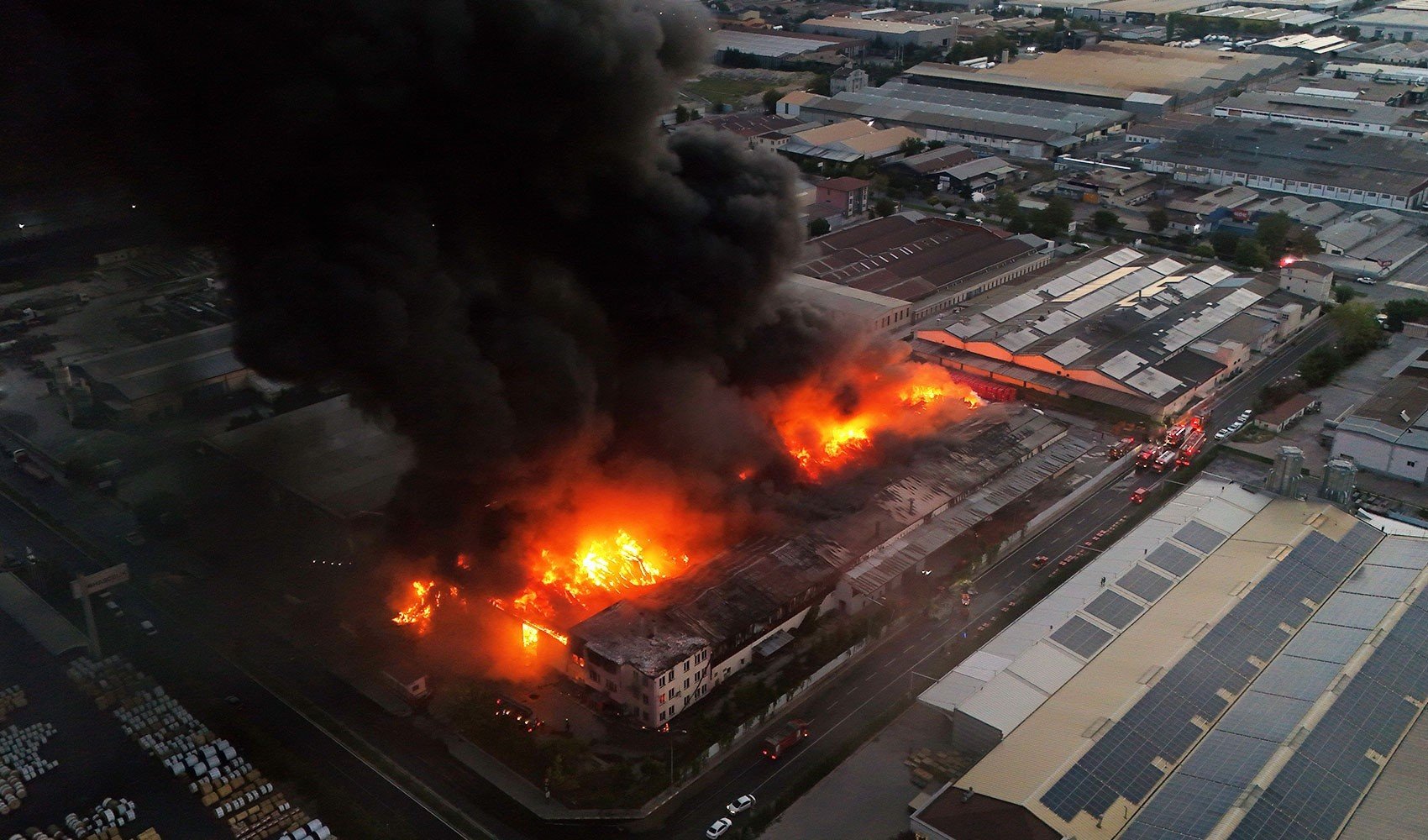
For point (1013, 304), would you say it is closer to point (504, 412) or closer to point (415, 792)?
point (504, 412)

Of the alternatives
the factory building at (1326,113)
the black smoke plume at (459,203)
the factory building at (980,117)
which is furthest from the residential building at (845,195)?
the factory building at (1326,113)

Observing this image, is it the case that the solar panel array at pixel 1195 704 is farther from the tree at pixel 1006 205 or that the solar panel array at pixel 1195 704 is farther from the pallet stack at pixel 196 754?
the tree at pixel 1006 205

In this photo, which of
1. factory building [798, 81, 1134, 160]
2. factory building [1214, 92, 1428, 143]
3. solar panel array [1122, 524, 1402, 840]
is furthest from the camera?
factory building [798, 81, 1134, 160]

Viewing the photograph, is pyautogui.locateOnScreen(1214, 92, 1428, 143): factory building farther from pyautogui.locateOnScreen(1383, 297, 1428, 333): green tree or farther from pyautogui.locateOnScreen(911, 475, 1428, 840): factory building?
pyautogui.locateOnScreen(911, 475, 1428, 840): factory building

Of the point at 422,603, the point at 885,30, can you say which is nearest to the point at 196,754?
the point at 422,603

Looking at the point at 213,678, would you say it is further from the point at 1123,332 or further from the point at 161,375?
the point at 1123,332

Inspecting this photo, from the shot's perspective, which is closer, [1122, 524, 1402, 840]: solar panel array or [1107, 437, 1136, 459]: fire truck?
[1122, 524, 1402, 840]: solar panel array

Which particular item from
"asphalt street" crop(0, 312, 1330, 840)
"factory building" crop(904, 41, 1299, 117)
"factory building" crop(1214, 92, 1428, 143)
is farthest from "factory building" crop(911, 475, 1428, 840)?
"factory building" crop(904, 41, 1299, 117)
